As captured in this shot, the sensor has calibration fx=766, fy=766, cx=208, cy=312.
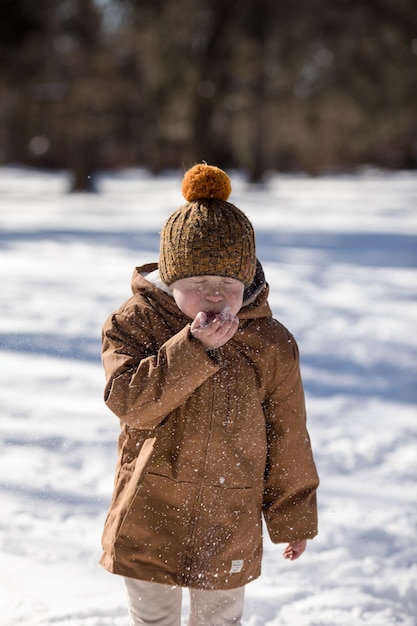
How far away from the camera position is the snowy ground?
233 centimetres

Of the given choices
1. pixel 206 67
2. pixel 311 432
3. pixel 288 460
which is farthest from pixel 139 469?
pixel 206 67

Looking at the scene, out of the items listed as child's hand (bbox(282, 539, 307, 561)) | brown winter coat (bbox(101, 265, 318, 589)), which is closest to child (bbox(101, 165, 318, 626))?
brown winter coat (bbox(101, 265, 318, 589))

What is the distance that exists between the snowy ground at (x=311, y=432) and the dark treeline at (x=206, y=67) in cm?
1081

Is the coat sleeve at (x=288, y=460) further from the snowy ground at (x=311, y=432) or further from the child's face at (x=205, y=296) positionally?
the snowy ground at (x=311, y=432)

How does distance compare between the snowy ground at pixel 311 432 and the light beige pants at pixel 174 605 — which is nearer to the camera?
the light beige pants at pixel 174 605

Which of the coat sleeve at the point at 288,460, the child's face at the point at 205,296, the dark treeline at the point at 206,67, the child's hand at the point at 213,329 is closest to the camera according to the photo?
the child's hand at the point at 213,329

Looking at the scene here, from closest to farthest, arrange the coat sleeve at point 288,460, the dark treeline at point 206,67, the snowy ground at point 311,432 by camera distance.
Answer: the coat sleeve at point 288,460 < the snowy ground at point 311,432 < the dark treeline at point 206,67

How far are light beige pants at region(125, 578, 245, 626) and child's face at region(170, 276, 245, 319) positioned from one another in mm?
630

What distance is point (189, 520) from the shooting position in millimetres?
1685

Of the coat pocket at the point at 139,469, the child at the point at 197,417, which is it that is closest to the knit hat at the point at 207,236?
the child at the point at 197,417

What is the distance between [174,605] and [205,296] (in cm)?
73

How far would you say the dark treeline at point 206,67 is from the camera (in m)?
17.8

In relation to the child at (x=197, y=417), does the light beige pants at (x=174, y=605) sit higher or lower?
lower

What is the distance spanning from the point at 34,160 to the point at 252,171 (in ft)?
52.0
